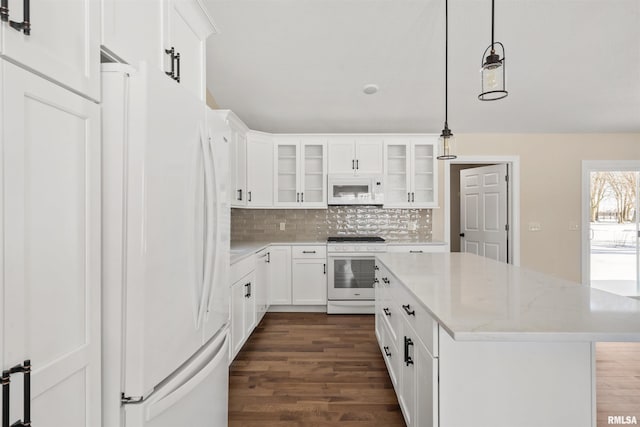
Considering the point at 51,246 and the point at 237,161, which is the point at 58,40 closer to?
the point at 51,246

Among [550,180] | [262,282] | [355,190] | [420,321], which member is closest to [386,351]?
[420,321]

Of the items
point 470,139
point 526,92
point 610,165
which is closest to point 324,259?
point 470,139

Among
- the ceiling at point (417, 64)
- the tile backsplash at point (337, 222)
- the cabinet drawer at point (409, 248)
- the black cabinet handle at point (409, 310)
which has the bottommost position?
the black cabinet handle at point (409, 310)

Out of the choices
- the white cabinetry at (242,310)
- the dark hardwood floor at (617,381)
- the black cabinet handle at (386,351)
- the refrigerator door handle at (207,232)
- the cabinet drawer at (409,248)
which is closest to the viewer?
the refrigerator door handle at (207,232)

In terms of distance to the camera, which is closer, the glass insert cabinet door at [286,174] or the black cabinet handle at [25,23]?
the black cabinet handle at [25,23]

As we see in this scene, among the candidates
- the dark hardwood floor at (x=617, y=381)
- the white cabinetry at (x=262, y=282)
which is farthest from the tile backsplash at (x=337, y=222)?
the dark hardwood floor at (x=617, y=381)

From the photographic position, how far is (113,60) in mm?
1175

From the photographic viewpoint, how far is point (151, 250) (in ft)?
3.77

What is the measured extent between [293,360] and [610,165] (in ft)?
17.3

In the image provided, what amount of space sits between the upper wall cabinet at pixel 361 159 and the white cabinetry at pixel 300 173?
178 millimetres

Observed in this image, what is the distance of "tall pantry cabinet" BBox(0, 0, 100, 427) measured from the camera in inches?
30.1

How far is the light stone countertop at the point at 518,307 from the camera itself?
1104 mm

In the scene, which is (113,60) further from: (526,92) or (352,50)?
(526,92)

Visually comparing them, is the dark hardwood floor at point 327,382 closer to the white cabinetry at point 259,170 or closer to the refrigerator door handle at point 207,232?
the refrigerator door handle at point 207,232
